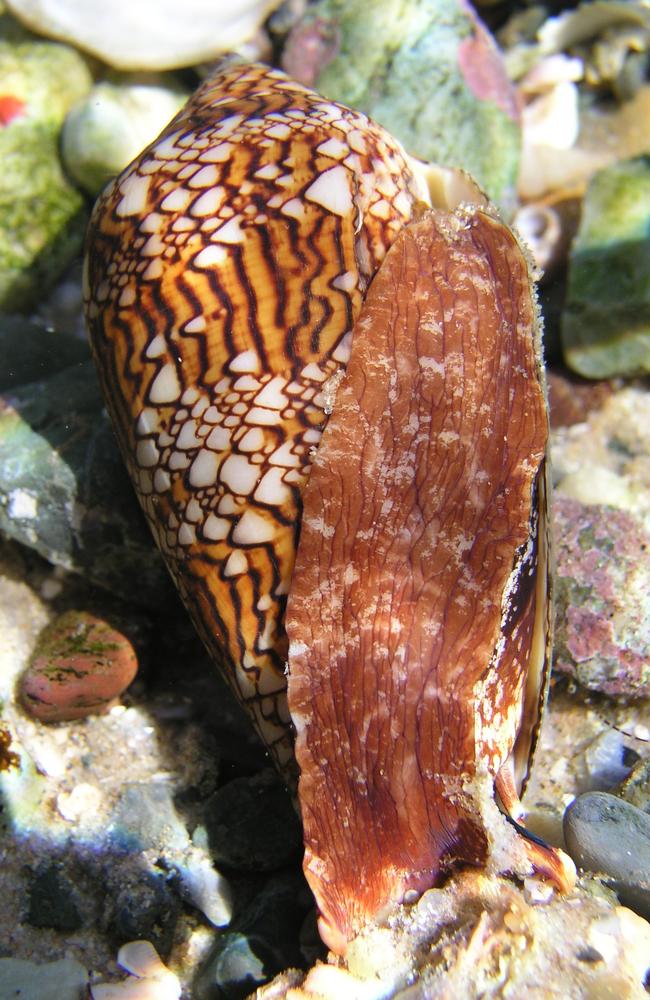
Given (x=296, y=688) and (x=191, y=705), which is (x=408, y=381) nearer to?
(x=296, y=688)

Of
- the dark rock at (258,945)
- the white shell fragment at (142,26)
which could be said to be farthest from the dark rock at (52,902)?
the white shell fragment at (142,26)

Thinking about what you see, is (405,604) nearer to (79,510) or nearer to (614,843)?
(614,843)

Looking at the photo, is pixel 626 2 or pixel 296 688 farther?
pixel 626 2

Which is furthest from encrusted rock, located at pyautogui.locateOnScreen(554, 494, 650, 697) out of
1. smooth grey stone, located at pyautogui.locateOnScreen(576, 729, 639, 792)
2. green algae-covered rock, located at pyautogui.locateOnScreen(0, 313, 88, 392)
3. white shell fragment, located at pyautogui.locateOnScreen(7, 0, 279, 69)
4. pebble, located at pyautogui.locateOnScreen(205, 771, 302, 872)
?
white shell fragment, located at pyautogui.locateOnScreen(7, 0, 279, 69)

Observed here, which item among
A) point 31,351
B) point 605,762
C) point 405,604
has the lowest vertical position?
point 605,762

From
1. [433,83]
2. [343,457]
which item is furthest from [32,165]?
[343,457]

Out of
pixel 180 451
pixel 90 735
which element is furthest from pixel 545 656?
pixel 90 735
